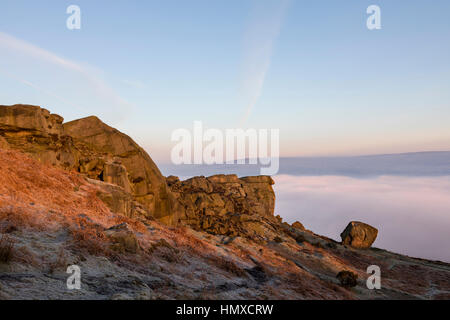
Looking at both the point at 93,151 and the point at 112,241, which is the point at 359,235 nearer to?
the point at 93,151

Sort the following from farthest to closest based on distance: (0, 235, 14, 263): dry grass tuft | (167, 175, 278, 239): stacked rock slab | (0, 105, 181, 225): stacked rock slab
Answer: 1. (167, 175, 278, 239): stacked rock slab
2. (0, 105, 181, 225): stacked rock slab
3. (0, 235, 14, 263): dry grass tuft

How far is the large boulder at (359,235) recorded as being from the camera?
47.7m

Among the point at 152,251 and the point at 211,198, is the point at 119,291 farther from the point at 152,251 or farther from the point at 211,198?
the point at 211,198

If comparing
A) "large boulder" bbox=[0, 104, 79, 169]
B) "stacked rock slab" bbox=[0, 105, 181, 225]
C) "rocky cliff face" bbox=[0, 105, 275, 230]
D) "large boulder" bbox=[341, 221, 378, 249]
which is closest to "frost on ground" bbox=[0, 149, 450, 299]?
"large boulder" bbox=[0, 104, 79, 169]

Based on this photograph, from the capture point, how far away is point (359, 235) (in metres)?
47.9

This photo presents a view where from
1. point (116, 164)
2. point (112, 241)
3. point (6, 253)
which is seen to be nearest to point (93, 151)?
point (116, 164)

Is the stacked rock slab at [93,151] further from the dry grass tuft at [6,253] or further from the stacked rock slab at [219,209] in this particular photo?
the dry grass tuft at [6,253]

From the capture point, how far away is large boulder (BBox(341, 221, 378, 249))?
4766 cm

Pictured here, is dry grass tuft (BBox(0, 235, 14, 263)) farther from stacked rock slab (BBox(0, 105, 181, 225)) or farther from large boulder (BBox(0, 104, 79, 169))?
large boulder (BBox(0, 104, 79, 169))

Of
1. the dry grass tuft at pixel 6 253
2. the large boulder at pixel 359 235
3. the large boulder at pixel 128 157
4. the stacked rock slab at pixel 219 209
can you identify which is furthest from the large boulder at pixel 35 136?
the large boulder at pixel 359 235

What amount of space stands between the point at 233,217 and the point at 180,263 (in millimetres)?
28445

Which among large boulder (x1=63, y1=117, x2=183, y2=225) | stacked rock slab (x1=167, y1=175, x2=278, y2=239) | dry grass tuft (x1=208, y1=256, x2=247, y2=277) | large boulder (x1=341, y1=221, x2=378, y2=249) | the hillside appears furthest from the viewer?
large boulder (x1=341, y1=221, x2=378, y2=249)

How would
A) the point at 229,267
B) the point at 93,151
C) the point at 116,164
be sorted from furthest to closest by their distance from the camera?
the point at 93,151 < the point at 116,164 < the point at 229,267
